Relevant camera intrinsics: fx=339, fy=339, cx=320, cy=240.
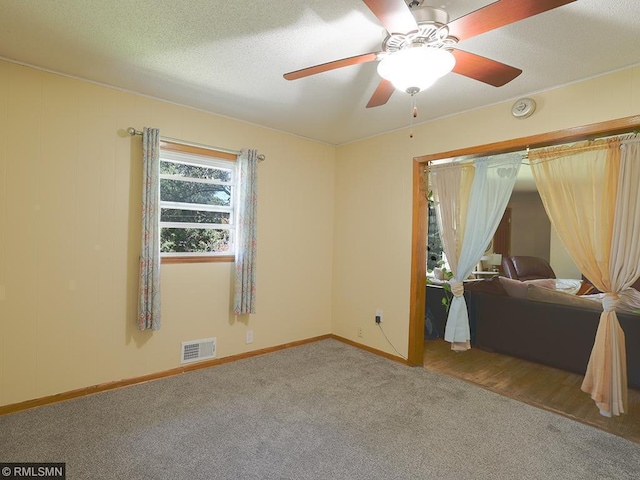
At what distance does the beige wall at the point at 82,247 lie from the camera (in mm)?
2326

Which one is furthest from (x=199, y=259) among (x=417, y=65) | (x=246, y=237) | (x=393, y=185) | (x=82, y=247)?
(x=417, y=65)

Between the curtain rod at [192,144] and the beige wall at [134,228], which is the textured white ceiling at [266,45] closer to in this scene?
the beige wall at [134,228]

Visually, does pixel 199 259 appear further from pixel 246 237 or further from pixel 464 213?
pixel 464 213

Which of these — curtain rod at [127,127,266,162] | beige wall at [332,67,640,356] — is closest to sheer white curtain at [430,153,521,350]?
beige wall at [332,67,640,356]

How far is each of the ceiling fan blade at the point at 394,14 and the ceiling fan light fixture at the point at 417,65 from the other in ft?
0.27

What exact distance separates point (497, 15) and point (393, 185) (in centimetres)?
236

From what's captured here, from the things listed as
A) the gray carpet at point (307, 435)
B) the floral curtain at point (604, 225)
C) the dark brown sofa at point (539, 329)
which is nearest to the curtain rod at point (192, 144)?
the gray carpet at point (307, 435)

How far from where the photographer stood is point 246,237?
130 inches

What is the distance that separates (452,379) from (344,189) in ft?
7.74

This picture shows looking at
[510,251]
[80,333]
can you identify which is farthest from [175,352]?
[510,251]

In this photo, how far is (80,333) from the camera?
257 centimetres

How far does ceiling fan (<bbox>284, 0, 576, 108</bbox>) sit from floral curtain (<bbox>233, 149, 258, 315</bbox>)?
1.78 metres

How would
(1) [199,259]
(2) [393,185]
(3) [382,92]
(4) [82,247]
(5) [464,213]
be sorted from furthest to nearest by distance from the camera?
(2) [393,185], (5) [464,213], (1) [199,259], (4) [82,247], (3) [382,92]

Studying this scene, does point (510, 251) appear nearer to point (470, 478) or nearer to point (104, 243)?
point (470, 478)
